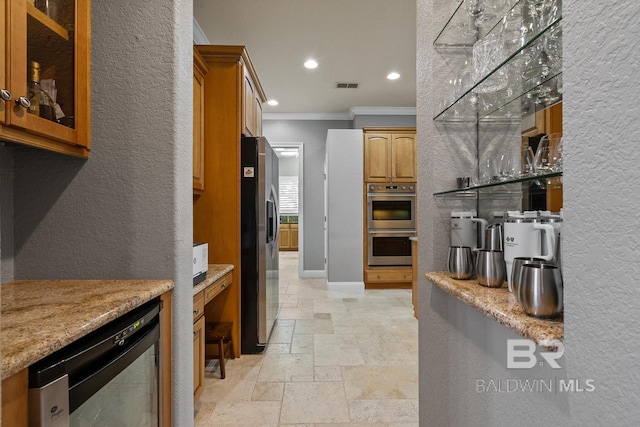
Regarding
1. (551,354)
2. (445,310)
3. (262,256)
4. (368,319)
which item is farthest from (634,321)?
(368,319)

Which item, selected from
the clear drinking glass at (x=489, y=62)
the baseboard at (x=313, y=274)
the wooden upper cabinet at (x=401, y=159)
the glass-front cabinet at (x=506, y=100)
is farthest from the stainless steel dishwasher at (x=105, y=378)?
the baseboard at (x=313, y=274)

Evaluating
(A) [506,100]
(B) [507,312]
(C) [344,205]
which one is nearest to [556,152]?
(A) [506,100]

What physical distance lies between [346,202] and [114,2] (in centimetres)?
418

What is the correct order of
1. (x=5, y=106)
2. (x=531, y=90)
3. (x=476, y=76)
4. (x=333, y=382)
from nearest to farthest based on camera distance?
1. (x=5, y=106)
2. (x=531, y=90)
3. (x=476, y=76)
4. (x=333, y=382)

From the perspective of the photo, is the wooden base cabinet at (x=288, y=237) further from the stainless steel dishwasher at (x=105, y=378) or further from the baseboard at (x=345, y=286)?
the stainless steel dishwasher at (x=105, y=378)

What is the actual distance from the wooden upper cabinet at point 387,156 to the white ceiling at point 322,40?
65 cm

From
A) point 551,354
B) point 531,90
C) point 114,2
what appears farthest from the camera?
point 114,2

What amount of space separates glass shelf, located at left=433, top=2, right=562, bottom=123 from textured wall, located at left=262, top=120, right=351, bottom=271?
4.92 m

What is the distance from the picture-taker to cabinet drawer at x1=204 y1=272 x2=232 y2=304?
2150mm

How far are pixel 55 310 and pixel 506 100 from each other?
173 centimetres

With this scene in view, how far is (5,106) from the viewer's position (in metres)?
1.03

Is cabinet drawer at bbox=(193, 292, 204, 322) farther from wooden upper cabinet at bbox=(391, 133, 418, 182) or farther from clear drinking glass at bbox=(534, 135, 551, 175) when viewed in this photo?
wooden upper cabinet at bbox=(391, 133, 418, 182)

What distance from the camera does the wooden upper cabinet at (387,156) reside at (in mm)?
5375

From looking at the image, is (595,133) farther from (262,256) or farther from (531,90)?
(262,256)
